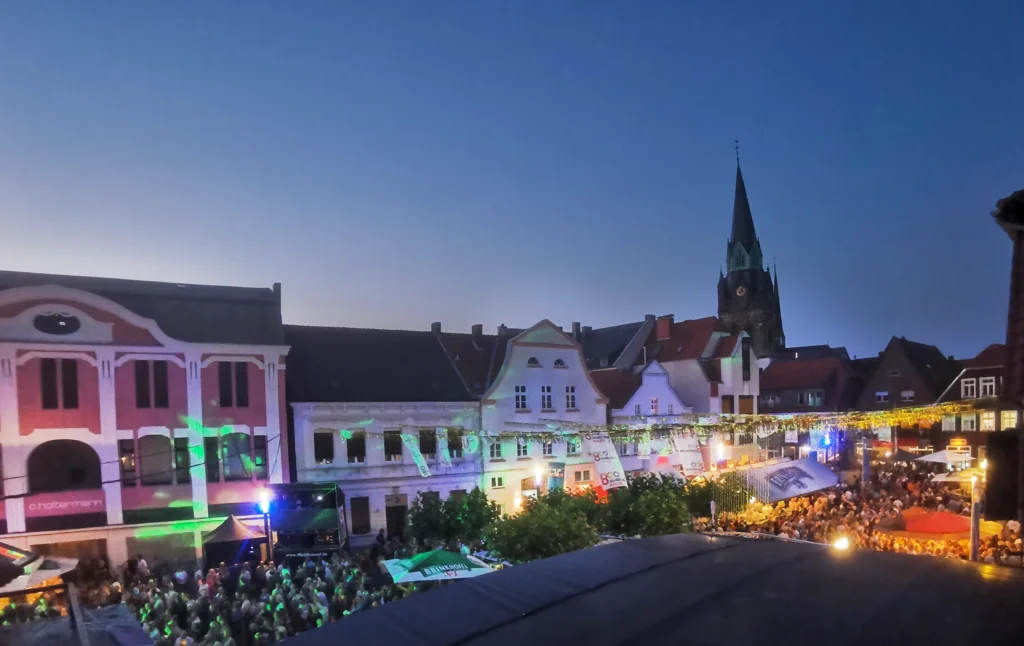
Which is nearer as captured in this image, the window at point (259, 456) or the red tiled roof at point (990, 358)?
the window at point (259, 456)

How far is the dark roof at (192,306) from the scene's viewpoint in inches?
926

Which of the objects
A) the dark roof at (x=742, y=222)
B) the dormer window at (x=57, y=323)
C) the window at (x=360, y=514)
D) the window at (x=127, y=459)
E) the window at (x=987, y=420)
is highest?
the dark roof at (x=742, y=222)

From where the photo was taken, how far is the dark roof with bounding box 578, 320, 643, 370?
41625mm

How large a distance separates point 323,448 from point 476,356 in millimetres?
9769

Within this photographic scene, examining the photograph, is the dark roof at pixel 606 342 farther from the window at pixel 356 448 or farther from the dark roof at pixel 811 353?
the dark roof at pixel 811 353

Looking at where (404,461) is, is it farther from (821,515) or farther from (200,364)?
(821,515)

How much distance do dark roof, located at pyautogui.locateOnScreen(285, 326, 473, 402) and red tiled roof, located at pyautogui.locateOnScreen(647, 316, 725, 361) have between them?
17.4m

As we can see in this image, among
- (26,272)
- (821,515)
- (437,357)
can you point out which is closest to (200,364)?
(26,272)

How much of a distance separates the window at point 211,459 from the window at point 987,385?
4291 cm

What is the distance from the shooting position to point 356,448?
2631 centimetres

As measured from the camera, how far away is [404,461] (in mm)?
27109

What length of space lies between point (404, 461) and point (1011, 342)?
2345cm

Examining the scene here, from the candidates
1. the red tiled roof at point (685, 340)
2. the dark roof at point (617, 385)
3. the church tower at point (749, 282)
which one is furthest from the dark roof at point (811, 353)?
the dark roof at point (617, 385)

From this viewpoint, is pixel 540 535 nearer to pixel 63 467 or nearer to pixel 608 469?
pixel 608 469
